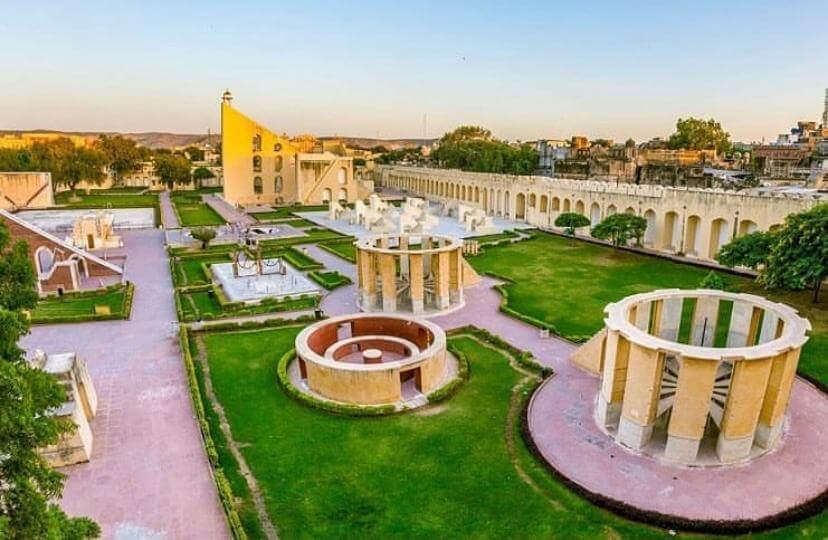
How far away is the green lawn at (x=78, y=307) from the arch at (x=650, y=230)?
36.6 metres

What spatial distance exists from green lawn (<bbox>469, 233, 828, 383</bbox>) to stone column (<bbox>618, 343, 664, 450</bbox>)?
8423 mm

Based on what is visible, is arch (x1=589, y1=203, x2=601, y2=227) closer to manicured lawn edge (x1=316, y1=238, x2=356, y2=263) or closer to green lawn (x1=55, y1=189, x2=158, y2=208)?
manicured lawn edge (x1=316, y1=238, x2=356, y2=263)

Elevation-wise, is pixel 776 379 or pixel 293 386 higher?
pixel 776 379

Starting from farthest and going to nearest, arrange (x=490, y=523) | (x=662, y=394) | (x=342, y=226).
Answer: (x=342, y=226)
(x=662, y=394)
(x=490, y=523)

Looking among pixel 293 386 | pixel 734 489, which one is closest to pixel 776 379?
pixel 734 489

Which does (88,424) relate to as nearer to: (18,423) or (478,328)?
(18,423)

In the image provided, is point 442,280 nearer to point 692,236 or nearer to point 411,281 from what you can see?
point 411,281

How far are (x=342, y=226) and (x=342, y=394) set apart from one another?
3594cm

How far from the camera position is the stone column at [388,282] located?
83.4ft

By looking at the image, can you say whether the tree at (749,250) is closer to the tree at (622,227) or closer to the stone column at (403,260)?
the tree at (622,227)

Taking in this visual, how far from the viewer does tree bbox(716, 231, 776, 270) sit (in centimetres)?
2727

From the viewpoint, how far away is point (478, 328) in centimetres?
2405

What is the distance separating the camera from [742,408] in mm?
13750

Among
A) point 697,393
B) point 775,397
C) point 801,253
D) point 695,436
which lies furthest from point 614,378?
point 801,253
